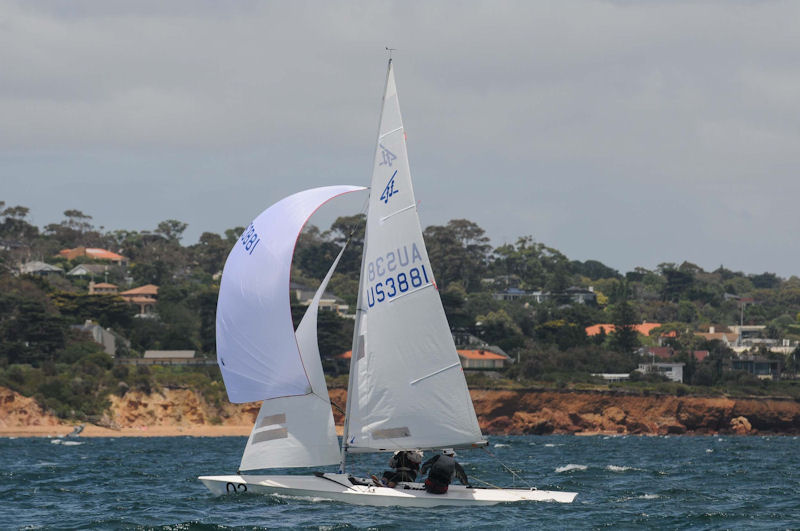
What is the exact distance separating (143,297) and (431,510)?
120m

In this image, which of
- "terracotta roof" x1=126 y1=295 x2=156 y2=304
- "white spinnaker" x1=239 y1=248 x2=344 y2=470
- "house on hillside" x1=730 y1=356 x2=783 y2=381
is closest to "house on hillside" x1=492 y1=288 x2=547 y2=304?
"house on hillside" x1=730 y1=356 x2=783 y2=381

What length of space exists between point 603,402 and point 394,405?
248 feet

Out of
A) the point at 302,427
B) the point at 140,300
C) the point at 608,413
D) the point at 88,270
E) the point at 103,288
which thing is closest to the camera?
the point at 302,427

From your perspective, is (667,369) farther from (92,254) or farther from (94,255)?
(92,254)

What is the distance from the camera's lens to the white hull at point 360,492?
2422 cm

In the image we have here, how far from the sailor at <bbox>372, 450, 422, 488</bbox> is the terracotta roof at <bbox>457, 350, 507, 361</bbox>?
85.3 m

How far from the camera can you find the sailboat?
80.0 feet

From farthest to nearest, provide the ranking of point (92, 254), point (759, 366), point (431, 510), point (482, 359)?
point (92, 254), point (759, 366), point (482, 359), point (431, 510)

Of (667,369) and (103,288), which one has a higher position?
(103,288)

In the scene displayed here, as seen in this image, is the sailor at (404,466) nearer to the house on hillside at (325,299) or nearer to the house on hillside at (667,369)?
the house on hillside at (667,369)

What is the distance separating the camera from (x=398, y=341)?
24.8m

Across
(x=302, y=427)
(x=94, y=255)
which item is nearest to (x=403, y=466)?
(x=302, y=427)

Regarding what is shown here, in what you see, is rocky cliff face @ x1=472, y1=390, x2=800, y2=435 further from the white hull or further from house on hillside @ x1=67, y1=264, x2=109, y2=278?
house on hillside @ x1=67, y1=264, x2=109, y2=278

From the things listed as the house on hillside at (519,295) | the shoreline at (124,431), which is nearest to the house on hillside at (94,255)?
the house on hillside at (519,295)
